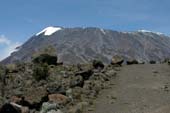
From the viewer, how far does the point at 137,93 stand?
3575cm

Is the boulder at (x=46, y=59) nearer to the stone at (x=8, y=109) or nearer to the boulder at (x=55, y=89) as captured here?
the boulder at (x=55, y=89)

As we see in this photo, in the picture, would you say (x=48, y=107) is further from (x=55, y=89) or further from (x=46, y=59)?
(x=46, y=59)

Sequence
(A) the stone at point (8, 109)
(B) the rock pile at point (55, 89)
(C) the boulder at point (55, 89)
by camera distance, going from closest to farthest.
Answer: (A) the stone at point (8, 109) → (B) the rock pile at point (55, 89) → (C) the boulder at point (55, 89)

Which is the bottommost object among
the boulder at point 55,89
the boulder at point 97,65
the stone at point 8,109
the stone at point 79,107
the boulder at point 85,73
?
the stone at point 79,107

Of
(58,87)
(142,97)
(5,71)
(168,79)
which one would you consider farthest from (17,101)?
(168,79)

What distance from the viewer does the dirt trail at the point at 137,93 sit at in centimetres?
3000

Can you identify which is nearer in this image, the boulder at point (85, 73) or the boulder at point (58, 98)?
the boulder at point (58, 98)

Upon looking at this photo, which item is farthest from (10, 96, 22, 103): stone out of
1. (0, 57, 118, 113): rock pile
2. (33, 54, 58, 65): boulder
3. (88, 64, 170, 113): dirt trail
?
(33, 54, 58, 65): boulder

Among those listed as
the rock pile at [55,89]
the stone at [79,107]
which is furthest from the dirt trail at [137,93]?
the rock pile at [55,89]

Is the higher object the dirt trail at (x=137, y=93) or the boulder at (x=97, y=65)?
the boulder at (x=97, y=65)

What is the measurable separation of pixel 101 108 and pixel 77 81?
24.1 ft

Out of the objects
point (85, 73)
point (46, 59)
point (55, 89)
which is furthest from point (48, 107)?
point (46, 59)

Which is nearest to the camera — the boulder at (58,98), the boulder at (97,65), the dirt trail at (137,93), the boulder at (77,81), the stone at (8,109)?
the stone at (8,109)

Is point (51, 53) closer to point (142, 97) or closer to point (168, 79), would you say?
point (168, 79)
